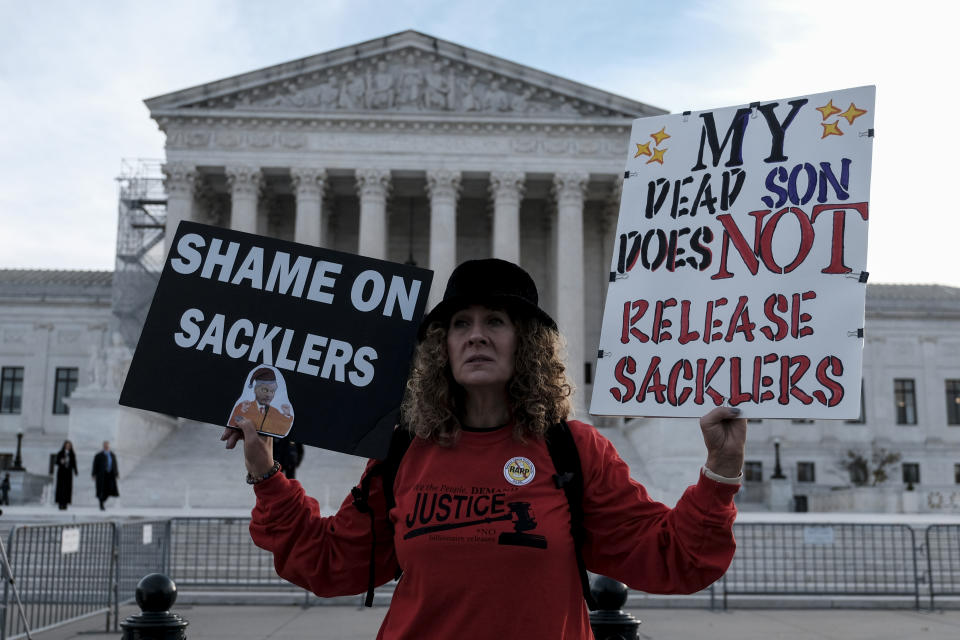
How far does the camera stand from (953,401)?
5544 centimetres

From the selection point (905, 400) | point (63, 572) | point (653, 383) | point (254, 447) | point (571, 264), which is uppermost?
point (571, 264)

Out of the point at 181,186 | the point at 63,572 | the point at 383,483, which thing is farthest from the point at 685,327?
the point at 181,186

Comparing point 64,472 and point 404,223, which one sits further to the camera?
point 404,223

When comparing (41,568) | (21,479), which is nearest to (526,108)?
(21,479)

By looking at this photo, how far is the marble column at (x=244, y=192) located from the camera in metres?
42.5

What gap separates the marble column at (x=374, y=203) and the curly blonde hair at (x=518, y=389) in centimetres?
3927

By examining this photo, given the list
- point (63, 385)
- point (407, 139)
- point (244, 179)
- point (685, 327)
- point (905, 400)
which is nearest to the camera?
point (685, 327)

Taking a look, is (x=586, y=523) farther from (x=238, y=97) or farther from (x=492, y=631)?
(x=238, y=97)

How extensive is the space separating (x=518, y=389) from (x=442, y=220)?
40214 millimetres

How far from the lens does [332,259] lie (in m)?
3.95

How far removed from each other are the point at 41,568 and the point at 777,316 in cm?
858

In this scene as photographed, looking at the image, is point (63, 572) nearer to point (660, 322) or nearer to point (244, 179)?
point (660, 322)

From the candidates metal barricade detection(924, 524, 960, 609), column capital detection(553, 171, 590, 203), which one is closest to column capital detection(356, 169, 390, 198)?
column capital detection(553, 171, 590, 203)

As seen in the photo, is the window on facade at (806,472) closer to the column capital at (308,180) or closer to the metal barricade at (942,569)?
the column capital at (308,180)
